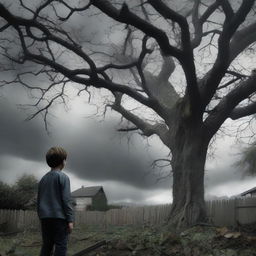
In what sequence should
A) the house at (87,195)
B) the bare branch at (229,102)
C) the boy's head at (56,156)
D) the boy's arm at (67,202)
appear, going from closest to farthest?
1. the boy's arm at (67,202)
2. the boy's head at (56,156)
3. the bare branch at (229,102)
4. the house at (87,195)

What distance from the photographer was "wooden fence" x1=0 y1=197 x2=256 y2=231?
60.8 feet

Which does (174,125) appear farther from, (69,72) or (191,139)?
(69,72)

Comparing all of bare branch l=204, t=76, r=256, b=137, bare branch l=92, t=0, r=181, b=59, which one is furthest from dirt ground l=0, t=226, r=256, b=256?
bare branch l=204, t=76, r=256, b=137

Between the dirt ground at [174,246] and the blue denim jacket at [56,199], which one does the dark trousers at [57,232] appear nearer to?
the blue denim jacket at [56,199]

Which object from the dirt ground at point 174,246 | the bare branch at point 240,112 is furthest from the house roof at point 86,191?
the dirt ground at point 174,246

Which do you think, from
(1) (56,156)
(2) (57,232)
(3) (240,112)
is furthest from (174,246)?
(3) (240,112)

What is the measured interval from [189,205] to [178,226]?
40.9 inches

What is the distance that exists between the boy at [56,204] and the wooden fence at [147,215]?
395 inches

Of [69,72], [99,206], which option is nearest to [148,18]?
[69,72]

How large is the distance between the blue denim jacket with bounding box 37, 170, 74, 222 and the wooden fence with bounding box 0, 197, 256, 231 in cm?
1012

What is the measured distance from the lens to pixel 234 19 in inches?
537

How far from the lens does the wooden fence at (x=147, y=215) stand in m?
18.5

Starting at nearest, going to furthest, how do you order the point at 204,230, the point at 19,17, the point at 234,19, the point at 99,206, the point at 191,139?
the point at 204,230, the point at 234,19, the point at 19,17, the point at 191,139, the point at 99,206

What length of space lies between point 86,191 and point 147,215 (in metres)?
40.8
